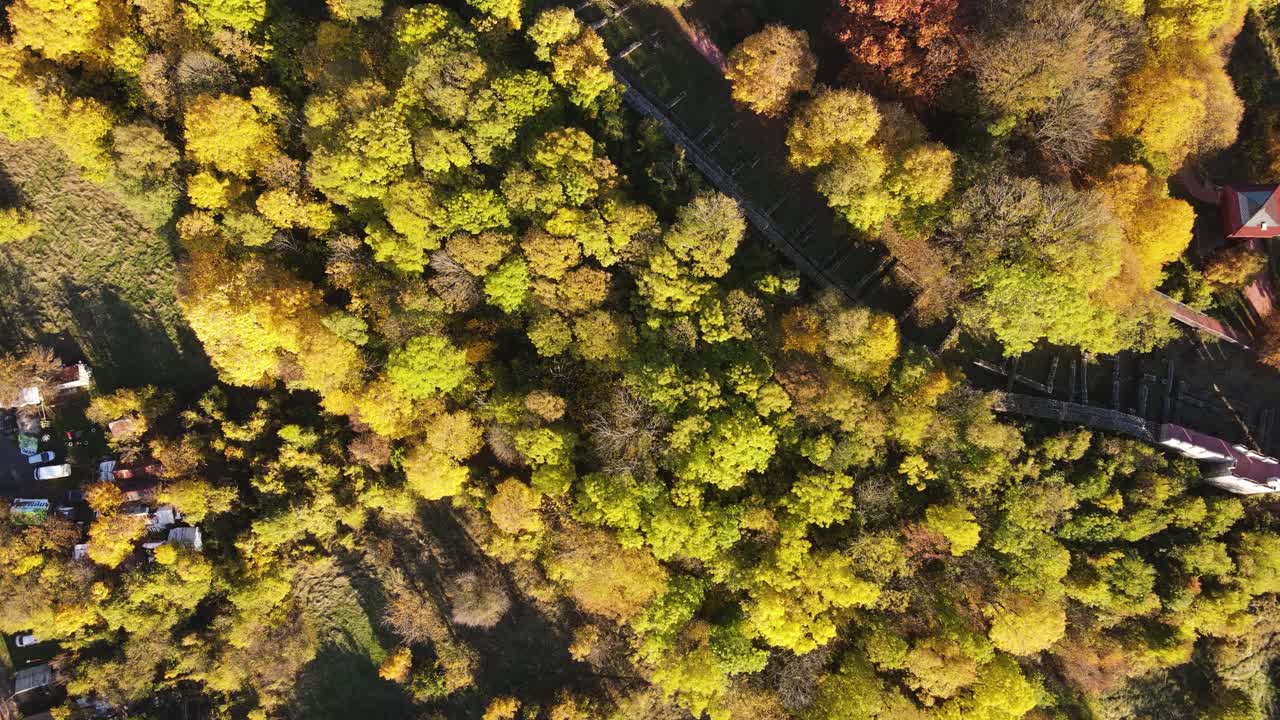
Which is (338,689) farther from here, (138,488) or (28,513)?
(28,513)

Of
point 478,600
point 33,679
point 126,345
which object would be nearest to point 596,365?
point 478,600

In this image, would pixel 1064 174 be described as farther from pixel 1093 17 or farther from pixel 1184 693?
pixel 1184 693

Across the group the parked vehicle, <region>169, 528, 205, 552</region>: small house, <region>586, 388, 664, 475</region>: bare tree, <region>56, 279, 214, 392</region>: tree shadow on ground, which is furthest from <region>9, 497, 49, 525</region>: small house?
<region>586, 388, 664, 475</region>: bare tree

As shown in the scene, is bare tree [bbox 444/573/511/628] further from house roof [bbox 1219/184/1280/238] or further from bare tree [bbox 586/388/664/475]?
house roof [bbox 1219/184/1280/238]

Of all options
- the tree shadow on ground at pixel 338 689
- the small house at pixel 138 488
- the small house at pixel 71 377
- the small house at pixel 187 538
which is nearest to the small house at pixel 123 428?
the small house at pixel 138 488

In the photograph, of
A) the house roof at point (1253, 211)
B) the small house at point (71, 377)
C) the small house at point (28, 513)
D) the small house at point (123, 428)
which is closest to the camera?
the house roof at point (1253, 211)

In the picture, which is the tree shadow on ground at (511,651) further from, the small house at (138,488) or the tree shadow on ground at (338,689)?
the small house at (138,488)
